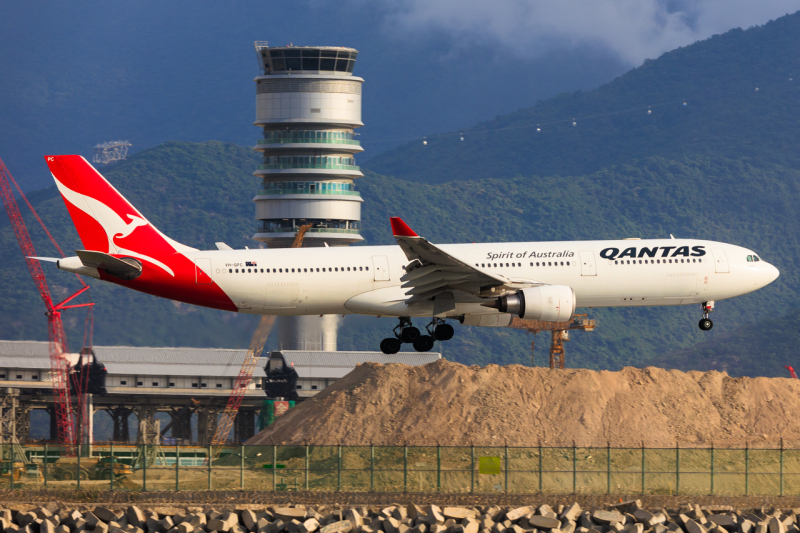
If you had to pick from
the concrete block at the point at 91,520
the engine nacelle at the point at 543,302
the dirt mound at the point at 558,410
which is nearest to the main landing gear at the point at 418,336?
the engine nacelle at the point at 543,302

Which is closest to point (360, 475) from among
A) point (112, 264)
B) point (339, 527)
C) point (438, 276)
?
point (339, 527)

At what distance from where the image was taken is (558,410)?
267 feet

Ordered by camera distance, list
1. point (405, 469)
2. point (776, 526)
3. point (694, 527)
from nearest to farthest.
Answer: point (694, 527) < point (776, 526) < point (405, 469)

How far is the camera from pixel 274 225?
16150 cm

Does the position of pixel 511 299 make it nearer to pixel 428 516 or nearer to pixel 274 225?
pixel 428 516

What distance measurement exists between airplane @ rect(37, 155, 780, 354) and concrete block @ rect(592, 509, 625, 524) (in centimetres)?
1115

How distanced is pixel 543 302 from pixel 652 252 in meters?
7.67

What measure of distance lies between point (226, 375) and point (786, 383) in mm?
75407

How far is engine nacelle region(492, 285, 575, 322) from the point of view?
5794cm

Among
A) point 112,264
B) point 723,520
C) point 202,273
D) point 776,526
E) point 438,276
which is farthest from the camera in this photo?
point 202,273

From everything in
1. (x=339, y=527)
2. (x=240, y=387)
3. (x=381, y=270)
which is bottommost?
(x=339, y=527)

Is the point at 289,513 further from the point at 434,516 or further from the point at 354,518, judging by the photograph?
the point at 434,516

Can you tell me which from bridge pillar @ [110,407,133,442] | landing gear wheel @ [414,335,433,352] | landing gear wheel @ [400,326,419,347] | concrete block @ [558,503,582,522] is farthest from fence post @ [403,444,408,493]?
bridge pillar @ [110,407,133,442]

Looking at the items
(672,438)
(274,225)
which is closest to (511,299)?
(672,438)
